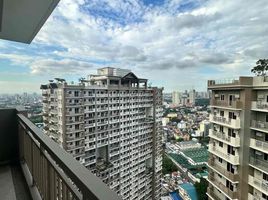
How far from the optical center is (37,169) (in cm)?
165

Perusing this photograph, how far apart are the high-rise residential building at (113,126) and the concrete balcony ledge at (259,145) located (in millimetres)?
5813

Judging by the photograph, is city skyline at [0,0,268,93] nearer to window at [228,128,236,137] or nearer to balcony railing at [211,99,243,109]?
balcony railing at [211,99,243,109]

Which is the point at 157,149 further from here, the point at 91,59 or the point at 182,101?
the point at 91,59

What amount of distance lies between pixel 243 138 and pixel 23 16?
16.2ft

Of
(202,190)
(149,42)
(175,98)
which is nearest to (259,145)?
(202,190)

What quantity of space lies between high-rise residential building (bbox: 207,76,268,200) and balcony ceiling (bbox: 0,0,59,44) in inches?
167

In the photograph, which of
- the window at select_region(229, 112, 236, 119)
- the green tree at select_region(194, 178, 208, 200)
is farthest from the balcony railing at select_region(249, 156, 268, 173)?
the green tree at select_region(194, 178, 208, 200)

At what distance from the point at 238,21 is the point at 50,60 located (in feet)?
22.3

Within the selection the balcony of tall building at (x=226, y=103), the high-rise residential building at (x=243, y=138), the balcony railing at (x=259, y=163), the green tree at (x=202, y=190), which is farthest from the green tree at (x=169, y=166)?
the balcony railing at (x=259, y=163)

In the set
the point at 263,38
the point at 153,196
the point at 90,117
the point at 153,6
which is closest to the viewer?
the point at 263,38

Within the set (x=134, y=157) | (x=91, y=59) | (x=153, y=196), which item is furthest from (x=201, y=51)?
(x=153, y=196)

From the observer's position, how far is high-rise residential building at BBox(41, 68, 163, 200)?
32.4 feet

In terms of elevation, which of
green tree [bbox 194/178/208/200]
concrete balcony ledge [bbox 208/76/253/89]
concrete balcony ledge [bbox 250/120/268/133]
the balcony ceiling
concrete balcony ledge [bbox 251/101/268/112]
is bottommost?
green tree [bbox 194/178/208/200]

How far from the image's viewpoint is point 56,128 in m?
9.84
